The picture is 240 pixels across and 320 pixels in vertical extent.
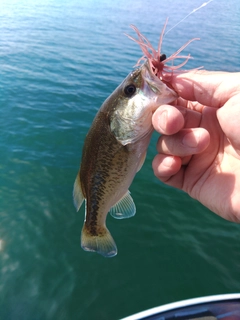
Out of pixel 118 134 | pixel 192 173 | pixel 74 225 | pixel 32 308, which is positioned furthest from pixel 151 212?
pixel 118 134

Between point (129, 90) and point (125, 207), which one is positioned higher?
point (129, 90)

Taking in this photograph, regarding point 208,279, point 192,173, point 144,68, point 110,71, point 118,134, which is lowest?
point 208,279

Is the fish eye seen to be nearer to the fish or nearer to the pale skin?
the fish

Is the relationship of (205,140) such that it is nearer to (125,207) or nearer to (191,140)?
(191,140)

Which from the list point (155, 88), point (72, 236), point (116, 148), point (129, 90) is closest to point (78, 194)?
point (116, 148)

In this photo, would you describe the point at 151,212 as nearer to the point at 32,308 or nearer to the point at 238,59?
the point at 32,308

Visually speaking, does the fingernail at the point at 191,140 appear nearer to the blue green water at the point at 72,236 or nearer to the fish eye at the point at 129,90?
the fish eye at the point at 129,90

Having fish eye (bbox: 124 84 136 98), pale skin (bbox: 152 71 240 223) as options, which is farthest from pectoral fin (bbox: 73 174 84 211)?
fish eye (bbox: 124 84 136 98)
